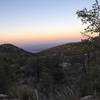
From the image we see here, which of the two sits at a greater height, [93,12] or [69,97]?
[93,12]

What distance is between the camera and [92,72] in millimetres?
17375

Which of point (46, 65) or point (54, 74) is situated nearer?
point (54, 74)

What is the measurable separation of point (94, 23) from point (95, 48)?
5.00 ft

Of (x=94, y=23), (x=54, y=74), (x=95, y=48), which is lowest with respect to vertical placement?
(x=54, y=74)

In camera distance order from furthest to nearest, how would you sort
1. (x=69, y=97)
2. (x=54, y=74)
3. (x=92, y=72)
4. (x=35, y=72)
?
1. (x=35, y=72)
2. (x=54, y=74)
3. (x=92, y=72)
4. (x=69, y=97)

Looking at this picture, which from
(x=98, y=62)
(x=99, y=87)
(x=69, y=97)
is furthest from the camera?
(x=98, y=62)

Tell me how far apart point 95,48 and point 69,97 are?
9.08 meters

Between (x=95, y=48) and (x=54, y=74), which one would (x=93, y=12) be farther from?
(x=54, y=74)

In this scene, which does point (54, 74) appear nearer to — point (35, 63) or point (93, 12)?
point (35, 63)

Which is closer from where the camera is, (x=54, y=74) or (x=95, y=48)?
(x=95, y=48)

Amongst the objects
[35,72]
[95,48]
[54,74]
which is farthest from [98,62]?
[35,72]

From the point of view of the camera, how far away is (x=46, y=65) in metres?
39.1

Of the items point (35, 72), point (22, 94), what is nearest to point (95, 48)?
point (22, 94)

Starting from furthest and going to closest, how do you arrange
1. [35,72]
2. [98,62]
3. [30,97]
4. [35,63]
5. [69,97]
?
[35,63]
[35,72]
[98,62]
[30,97]
[69,97]
